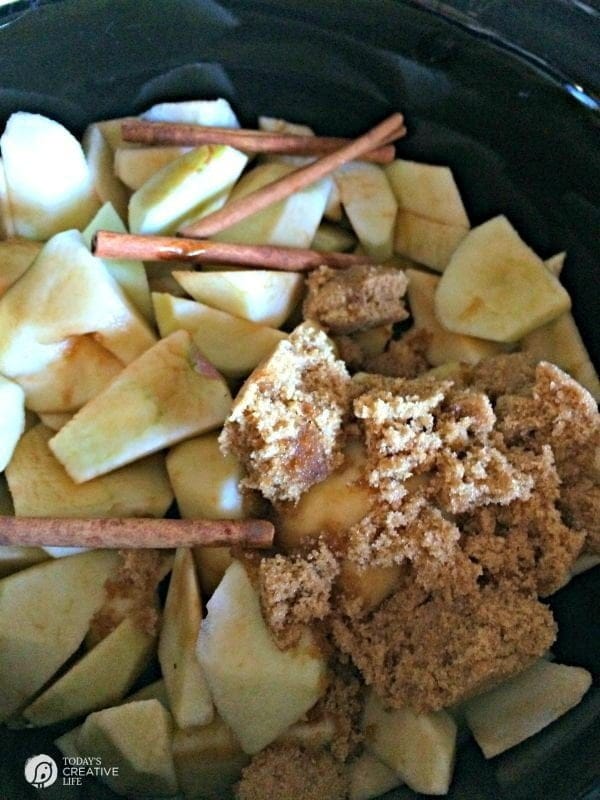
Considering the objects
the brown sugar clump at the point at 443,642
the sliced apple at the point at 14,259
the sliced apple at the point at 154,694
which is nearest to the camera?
the brown sugar clump at the point at 443,642

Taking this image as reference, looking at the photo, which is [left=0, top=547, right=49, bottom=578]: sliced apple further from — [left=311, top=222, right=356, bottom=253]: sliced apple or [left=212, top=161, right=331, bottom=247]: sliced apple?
[left=311, top=222, right=356, bottom=253]: sliced apple

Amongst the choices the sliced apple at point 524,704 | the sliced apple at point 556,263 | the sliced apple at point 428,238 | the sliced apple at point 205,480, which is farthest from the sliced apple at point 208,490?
the sliced apple at point 556,263

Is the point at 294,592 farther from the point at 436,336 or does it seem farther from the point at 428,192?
the point at 428,192

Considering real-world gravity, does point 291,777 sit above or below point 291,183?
below

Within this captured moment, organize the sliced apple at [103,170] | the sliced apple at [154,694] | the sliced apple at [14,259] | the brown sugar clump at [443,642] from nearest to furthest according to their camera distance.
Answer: the brown sugar clump at [443,642] → the sliced apple at [154,694] → the sliced apple at [14,259] → the sliced apple at [103,170]

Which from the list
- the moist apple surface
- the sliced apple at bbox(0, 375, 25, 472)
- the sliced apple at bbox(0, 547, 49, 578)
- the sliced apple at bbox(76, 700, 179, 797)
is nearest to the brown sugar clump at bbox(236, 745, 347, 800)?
the moist apple surface

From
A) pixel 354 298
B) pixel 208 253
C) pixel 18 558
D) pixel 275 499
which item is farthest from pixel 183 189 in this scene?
pixel 18 558

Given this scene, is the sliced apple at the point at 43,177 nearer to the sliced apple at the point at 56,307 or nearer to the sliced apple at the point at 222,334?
the sliced apple at the point at 56,307
